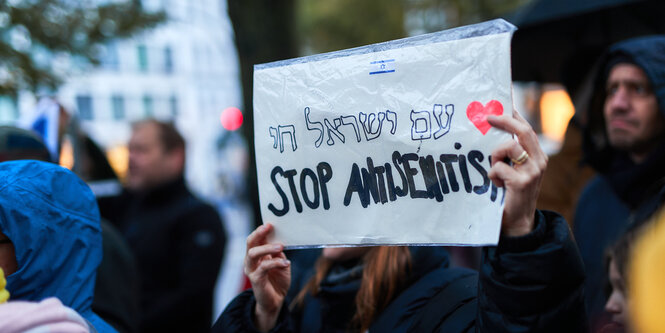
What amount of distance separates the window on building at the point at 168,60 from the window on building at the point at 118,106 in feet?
12.1

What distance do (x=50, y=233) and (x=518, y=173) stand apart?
126 cm

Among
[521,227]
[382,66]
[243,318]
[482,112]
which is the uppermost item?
[382,66]

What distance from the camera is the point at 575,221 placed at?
2891mm

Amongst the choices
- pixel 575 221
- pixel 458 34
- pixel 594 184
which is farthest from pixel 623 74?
pixel 458 34

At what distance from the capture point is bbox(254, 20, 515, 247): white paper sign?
134 centimetres

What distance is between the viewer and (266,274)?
174cm

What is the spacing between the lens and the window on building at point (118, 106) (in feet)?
113

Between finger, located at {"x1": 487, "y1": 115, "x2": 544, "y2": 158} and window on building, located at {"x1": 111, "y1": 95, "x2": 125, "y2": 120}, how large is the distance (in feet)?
119

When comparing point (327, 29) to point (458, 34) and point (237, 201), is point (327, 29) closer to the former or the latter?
point (458, 34)

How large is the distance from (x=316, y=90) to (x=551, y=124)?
382 inches

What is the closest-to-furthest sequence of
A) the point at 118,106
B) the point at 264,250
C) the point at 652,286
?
the point at 652,286 → the point at 264,250 → the point at 118,106

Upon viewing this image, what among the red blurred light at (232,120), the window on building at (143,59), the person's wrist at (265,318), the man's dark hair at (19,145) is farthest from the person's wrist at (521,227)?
the window on building at (143,59)

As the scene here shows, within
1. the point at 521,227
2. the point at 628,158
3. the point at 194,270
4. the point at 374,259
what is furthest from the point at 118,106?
the point at 521,227

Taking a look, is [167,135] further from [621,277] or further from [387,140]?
[621,277]
